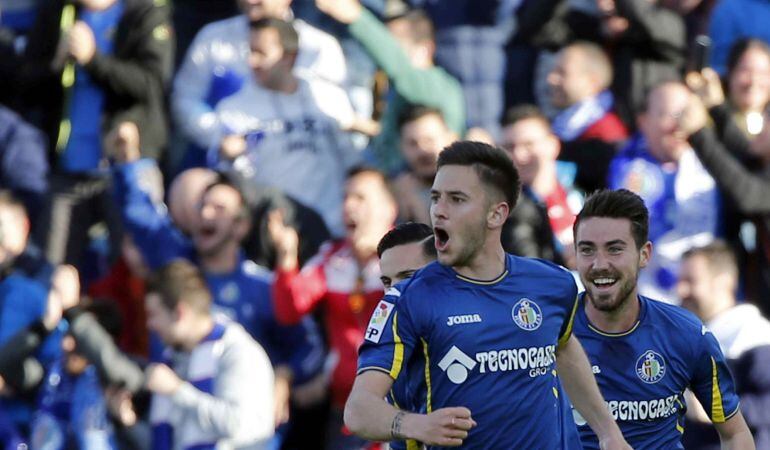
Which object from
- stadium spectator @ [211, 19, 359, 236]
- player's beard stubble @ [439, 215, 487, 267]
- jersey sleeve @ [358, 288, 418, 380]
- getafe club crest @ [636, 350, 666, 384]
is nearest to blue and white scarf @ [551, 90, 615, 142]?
stadium spectator @ [211, 19, 359, 236]

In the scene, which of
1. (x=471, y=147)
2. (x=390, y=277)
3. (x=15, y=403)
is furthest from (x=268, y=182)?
(x=471, y=147)

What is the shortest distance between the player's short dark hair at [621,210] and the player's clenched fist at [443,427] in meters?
1.68

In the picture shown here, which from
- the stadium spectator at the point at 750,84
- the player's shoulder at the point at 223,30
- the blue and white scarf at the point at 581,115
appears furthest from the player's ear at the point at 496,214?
the player's shoulder at the point at 223,30

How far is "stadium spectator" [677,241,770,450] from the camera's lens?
29.7 feet

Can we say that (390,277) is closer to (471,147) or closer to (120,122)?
(471,147)

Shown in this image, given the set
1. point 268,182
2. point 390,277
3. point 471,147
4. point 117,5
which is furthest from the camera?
point 117,5

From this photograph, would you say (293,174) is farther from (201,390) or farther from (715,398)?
(715,398)

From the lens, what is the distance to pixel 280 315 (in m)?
10.4

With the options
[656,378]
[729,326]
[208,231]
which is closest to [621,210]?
[656,378]

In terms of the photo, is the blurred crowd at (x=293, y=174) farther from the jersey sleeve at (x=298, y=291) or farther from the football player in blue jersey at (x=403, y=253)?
the football player in blue jersey at (x=403, y=253)

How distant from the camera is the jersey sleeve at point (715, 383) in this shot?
7.15m

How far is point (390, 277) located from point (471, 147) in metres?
1.13

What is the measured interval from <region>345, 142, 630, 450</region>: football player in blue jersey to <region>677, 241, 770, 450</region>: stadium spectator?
2951mm

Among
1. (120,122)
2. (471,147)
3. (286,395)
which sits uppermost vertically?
(471,147)
